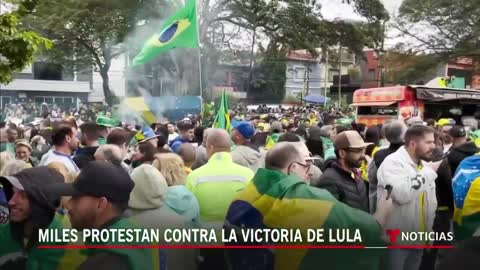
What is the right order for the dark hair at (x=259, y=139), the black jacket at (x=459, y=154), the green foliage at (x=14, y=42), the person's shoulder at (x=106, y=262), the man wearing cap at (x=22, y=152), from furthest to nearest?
the green foliage at (x=14, y=42), the dark hair at (x=259, y=139), the man wearing cap at (x=22, y=152), the black jacket at (x=459, y=154), the person's shoulder at (x=106, y=262)

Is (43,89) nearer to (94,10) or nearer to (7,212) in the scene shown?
(94,10)

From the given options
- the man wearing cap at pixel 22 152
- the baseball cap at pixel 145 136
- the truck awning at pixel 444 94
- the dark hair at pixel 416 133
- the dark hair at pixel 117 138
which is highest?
the truck awning at pixel 444 94

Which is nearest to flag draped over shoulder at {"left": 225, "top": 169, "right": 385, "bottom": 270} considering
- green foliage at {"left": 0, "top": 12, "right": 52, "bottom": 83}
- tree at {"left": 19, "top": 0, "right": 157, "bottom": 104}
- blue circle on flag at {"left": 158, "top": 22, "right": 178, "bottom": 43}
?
green foliage at {"left": 0, "top": 12, "right": 52, "bottom": 83}

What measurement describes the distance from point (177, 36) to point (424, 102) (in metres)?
7.72

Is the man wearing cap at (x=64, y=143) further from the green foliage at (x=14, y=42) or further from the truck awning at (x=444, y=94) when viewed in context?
the truck awning at (x=444, y=94)

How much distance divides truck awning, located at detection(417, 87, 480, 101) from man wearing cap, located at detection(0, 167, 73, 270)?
42.4 feet

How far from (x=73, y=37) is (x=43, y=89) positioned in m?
27.2

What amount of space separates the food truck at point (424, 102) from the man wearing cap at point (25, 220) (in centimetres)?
1200

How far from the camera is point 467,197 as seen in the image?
4.23 m

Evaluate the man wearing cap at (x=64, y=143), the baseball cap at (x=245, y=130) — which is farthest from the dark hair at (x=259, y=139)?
the man wearing cap at (x=64, y=143)

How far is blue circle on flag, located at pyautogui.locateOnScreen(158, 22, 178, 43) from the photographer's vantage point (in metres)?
9.85

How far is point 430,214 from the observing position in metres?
4.28

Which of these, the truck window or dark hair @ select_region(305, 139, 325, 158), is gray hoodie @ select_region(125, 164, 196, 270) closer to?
dark hair @ select_region(305, 139, 325, 158)

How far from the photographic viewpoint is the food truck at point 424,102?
14547 millimetres
